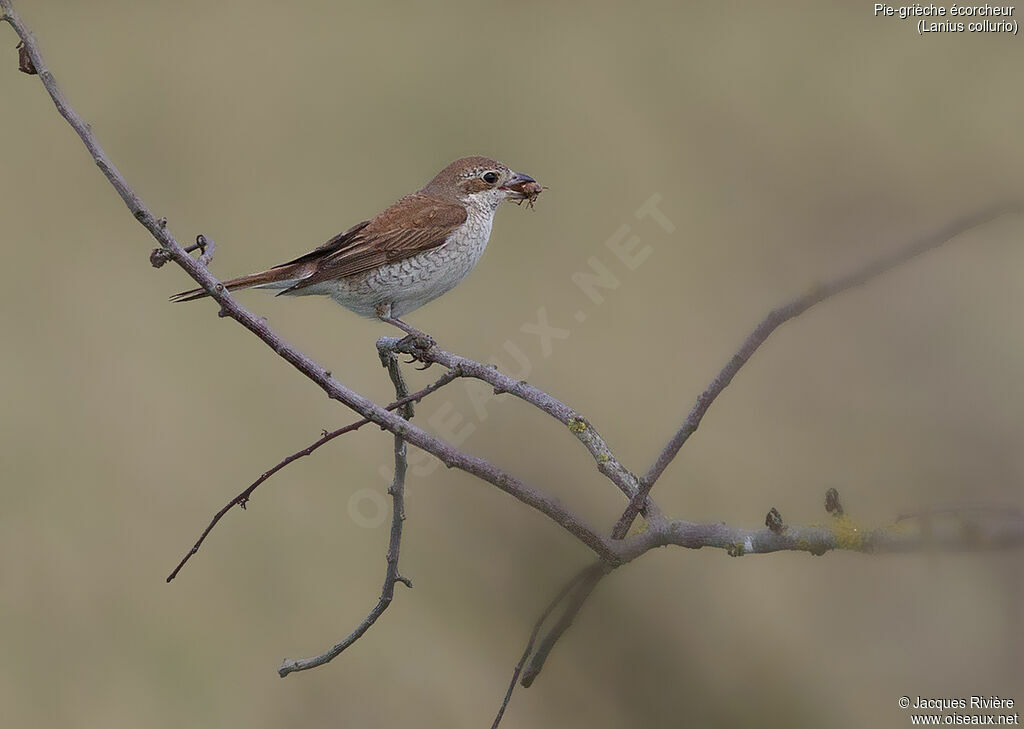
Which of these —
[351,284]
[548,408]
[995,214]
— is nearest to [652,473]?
[548,408]

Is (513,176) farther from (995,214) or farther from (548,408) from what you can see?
(995,214)

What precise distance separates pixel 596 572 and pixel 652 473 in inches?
6.7

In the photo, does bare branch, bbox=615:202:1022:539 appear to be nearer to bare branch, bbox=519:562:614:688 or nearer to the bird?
bare branch, bbox=519:562:614:688

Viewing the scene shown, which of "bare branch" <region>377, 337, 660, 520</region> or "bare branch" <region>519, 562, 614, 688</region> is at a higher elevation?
"bare branch" <region>377, 337, 660, 520</region>

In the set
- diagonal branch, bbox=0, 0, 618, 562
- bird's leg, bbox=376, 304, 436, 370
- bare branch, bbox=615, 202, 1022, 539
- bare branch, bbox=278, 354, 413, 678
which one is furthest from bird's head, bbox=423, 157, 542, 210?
bare branch, bbox=615, 202, 1022, 539

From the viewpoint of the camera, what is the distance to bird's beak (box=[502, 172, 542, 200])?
116 inches

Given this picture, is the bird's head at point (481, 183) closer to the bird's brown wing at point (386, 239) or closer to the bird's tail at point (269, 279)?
the bird's brown wing at point (386, 239)

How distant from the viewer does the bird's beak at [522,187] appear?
2.95 m

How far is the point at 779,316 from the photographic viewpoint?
969 millimetres

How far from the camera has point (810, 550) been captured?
1115 millimetres

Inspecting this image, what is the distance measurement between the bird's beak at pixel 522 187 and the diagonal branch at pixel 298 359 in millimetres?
1681

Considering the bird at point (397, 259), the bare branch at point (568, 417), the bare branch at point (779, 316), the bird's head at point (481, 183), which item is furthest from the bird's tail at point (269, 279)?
the bare branch at point (779, 316)

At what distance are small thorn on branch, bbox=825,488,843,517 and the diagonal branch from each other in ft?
0.89

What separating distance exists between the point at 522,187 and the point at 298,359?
5.96 feet
